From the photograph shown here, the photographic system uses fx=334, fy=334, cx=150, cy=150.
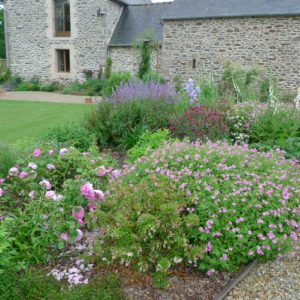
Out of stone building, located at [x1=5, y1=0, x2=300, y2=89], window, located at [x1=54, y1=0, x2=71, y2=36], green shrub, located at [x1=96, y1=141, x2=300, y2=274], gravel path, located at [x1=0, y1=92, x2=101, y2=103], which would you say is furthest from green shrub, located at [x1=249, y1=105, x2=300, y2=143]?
window, located at [x1=54, y1=0, x2=71, y2=36]

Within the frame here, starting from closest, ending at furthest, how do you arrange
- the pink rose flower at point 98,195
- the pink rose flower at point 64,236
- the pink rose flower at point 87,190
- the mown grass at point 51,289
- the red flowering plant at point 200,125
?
the mown grass at point 51,289 < the pink rose flower at point 64,236 < the pink rose flower at point 87,190 < the pink rose flower at point 98,195 < the red flowering plant at point 200,125

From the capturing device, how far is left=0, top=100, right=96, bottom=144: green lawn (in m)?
7.19

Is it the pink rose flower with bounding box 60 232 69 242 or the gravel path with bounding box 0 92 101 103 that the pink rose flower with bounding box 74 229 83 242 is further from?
the gravel path with bounding box 0 92 101 103

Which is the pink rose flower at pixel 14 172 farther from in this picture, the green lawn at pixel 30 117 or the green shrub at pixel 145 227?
the green lawn at pixel 30 117

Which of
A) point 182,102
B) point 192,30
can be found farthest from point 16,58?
point 182,102

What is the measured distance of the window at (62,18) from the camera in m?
17.4

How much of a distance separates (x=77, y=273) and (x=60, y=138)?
8.96 feet

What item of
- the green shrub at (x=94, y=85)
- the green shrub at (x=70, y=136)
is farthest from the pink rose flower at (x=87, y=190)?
the green shrub at (x=94, y=85)

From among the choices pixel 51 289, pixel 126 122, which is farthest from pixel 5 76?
pixel 51 289

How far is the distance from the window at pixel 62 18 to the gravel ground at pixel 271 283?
1703cm

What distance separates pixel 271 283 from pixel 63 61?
17.9 metres

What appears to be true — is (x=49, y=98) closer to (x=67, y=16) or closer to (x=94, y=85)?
(x=94, y=85)

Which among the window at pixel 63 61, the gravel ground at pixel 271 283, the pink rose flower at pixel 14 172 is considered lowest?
the gravel ground at pixel 271 283

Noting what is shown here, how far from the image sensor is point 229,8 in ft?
43.1
